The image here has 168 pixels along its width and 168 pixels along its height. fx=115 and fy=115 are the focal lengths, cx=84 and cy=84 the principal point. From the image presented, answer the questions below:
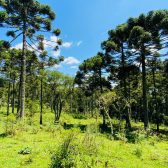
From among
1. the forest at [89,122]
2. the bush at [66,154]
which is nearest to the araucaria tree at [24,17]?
the forest at [89,122]

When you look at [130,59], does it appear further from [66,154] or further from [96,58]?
[66,154]

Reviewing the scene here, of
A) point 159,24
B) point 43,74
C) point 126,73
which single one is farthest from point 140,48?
point 43,74

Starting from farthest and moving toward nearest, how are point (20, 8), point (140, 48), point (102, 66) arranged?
point (102, 66) < point (140, 48) < point (20, 8)

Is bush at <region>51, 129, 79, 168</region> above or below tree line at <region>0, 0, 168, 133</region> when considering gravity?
below

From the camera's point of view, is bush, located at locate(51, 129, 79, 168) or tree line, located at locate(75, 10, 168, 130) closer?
bush, located at locate(51, 129, 79, 168)

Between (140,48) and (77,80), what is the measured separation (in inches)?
358

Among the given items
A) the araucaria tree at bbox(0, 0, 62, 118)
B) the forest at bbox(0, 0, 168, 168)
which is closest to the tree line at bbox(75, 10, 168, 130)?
the forest at bbox(0, 0, 168, 168)

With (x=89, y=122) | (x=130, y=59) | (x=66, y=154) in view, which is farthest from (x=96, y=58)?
(x=66, y=154)

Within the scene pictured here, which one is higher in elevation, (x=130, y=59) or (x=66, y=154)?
(x=130, y=59)

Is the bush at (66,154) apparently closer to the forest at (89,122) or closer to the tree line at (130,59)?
the forest at (89,122)

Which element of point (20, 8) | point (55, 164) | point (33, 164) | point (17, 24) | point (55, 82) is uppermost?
point (20, 8)

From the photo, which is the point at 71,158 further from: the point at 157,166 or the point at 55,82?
the point at 55,82

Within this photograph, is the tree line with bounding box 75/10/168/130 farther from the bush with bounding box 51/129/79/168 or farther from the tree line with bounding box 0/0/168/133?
the bush with bounding box 51/129/79/168

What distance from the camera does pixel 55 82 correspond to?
1452 cm
